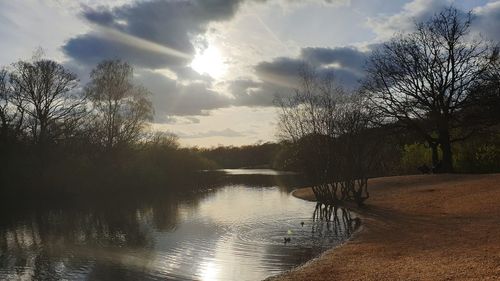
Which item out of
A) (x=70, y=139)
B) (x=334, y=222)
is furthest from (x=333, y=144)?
(x=70, y=139)

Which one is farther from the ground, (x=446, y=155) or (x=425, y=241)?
(x=446, y=155)

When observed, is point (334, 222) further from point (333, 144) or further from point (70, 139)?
point (70, 139)

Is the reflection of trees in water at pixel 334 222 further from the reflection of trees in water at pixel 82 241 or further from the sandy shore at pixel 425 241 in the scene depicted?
the reflection of trees in water at pixel 82 241

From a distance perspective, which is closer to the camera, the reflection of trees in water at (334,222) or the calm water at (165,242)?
the calm water at (165,242)

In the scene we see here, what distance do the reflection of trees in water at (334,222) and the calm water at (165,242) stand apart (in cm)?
4

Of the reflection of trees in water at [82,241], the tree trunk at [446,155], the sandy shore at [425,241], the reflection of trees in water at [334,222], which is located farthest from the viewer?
the tree trunk at [446,155]

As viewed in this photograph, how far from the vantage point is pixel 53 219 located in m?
25.1

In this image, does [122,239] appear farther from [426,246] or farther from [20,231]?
[426,246]

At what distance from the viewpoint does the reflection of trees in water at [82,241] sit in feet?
43.1

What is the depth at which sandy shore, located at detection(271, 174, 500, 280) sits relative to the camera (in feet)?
32.1

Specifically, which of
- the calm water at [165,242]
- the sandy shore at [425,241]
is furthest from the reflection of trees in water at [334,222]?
the sandy shore at [425,241]

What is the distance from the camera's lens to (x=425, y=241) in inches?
530

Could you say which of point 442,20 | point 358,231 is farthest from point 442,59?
point 358,231

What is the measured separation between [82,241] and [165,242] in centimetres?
328
